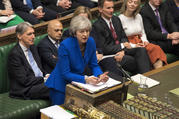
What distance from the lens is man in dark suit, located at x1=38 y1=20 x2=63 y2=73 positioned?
386cm

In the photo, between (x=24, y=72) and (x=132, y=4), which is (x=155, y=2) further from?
(x=24, y=72)

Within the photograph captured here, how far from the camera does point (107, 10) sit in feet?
13.9

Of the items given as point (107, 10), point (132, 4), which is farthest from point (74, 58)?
point (132, 4)

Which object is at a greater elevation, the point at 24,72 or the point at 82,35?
the point at 82,35

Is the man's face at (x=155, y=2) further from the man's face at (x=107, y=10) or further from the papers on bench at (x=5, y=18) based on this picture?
the papers on bench at (x=5, y=18)

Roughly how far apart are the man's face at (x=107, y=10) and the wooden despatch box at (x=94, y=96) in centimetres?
156

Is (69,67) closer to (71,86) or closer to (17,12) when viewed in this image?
(71,86)

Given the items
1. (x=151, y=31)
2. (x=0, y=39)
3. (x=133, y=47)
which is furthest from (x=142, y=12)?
(x=0, y=39)

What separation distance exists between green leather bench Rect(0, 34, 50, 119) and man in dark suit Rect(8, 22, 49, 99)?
0.25 ft

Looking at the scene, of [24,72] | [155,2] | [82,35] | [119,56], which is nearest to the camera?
[82,35]

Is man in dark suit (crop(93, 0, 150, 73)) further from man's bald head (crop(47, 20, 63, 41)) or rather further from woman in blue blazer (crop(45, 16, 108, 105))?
woman in blue blazer (crop(45, 16, 108, 105))

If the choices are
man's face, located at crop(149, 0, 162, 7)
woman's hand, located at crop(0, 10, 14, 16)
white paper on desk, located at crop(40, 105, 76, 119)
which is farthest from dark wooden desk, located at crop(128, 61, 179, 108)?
woman's hand, located at crop(0, 10, 14, 16)

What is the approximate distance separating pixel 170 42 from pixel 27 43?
1.94 metres

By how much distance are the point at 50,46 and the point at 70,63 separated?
778 millimetres
